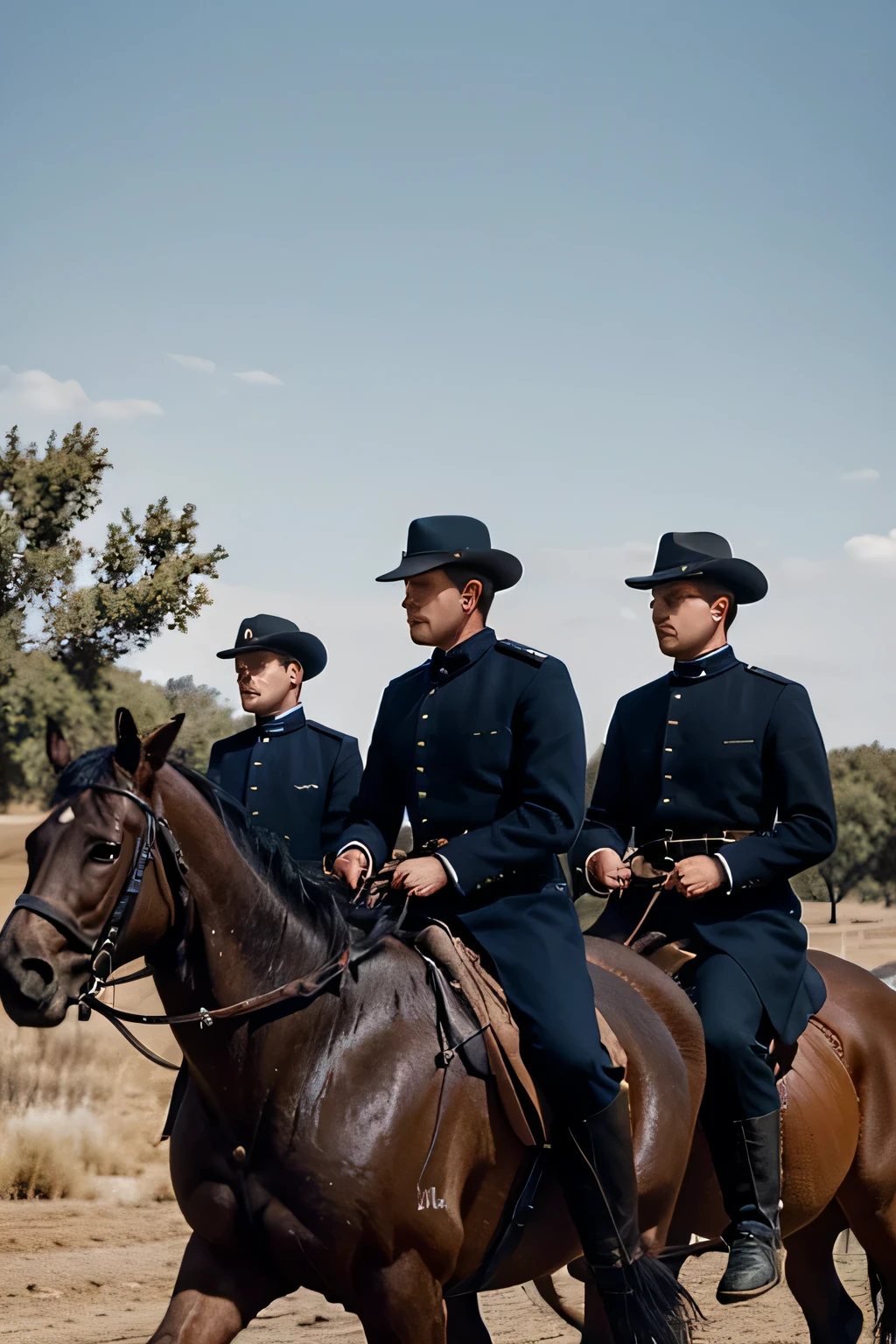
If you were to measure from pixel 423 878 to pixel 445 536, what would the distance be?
1234 millimetres

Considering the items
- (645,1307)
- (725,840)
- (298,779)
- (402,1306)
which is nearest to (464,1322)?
(645,1307)

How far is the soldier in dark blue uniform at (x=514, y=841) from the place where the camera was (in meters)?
4.63

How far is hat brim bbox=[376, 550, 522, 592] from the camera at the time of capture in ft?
16.2

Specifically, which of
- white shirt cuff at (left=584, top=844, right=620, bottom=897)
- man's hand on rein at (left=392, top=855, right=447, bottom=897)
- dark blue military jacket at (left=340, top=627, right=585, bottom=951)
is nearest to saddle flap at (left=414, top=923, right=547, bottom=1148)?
dark blue military jacket at (left=340, top=627, right=585, bottom=951)

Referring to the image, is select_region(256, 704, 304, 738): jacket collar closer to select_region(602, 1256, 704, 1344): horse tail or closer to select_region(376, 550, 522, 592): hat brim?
select_region(376, 550, 522, 592): hat brim

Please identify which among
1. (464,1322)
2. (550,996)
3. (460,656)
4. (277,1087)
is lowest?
(464,1322)

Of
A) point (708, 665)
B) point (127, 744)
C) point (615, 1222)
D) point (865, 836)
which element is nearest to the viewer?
point (127, 744)

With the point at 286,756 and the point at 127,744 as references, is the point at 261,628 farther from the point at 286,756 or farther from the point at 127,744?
the point at 127,744

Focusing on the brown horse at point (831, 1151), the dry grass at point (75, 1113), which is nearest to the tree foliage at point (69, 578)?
the dry grass at point (75, 1113)

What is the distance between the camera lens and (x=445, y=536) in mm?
5062

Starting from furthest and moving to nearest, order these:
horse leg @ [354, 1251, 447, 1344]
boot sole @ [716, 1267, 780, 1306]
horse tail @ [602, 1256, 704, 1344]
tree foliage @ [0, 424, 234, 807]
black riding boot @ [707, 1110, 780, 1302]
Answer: tree foliage @ [0, 424, 234, 807] → black riding boot @ [707, 1110, 780, 1302] → boot sole @ [716, 1267, 780, 1306] → horse tail @ [602, 1256, 704, 1344] → horse leg @ [354, 1251, 447, 1344]

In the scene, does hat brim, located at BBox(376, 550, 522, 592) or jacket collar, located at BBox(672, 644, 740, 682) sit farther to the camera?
jacket collar, located at BBox(672, 644, 740, 682)

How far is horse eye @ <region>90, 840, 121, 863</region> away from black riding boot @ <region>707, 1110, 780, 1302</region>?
110 inches

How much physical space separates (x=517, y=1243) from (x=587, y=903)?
21142 mm
